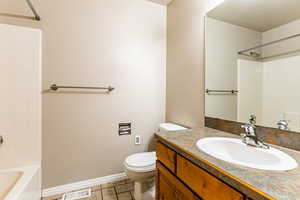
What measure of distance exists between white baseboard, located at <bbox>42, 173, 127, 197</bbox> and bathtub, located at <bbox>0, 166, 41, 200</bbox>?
0.11 metres

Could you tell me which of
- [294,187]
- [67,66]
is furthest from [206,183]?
[67,66]

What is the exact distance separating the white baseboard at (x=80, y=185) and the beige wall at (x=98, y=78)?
50 millimetres

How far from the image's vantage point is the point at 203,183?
717 mm

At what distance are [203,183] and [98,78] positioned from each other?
5.13ft

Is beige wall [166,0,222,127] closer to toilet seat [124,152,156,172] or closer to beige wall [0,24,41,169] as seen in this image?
toilet seat [124,152,156,172]

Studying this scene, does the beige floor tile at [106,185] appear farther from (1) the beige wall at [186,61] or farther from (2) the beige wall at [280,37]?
(2) the beige wall at [280,37]

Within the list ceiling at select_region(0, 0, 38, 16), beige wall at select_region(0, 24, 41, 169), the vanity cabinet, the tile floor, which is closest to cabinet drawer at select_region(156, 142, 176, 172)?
the vanity cabinet

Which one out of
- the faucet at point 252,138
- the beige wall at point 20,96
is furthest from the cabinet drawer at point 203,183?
the beige wall at point 20,96

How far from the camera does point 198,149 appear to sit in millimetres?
848

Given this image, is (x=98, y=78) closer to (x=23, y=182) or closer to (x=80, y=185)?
(x=23, y=182)

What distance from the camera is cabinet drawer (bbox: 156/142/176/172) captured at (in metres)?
0.96

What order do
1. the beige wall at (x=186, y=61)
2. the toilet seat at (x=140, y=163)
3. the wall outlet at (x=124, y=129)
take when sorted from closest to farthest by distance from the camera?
the toilet seat at (x=140, y=163) < the beige wall at (x=186, y=61) < the wall outlet at (x=124, y=129)

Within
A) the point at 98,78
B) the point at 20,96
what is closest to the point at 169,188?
the point at 98,78

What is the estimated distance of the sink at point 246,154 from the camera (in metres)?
0.68
